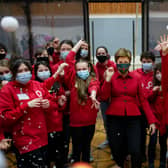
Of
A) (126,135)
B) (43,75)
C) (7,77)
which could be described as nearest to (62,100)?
(43,75)

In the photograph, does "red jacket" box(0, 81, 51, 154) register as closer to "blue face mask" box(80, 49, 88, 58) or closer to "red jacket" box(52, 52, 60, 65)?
"blue face mask" box(80, 49, 88, 58)

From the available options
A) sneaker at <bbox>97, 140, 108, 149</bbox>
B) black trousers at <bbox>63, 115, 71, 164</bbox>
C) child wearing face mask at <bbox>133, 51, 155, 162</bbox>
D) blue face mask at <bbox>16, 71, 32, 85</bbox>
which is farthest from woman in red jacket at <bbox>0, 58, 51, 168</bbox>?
sneaker at <bbox>97, 140, 108, 149</bbox>

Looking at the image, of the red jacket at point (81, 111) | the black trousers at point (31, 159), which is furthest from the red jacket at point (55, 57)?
the black trousers at point (31, 159)

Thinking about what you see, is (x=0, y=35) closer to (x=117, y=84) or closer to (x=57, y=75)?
(x=57, y=75)

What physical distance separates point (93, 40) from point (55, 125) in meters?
4.10

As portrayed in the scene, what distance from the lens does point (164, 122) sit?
2.69 metres

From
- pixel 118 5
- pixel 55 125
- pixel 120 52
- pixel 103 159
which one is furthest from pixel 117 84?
pixel 118 5

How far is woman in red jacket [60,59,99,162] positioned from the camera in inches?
103

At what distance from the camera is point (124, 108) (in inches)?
102

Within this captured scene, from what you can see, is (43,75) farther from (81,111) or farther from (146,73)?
(146,73)

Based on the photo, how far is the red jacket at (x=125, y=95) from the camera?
258 cm

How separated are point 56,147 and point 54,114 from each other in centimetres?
43

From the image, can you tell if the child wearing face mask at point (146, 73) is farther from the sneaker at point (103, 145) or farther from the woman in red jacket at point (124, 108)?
the sneaker at point (103, 145)

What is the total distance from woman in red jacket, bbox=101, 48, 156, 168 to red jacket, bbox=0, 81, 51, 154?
2.69 ft
